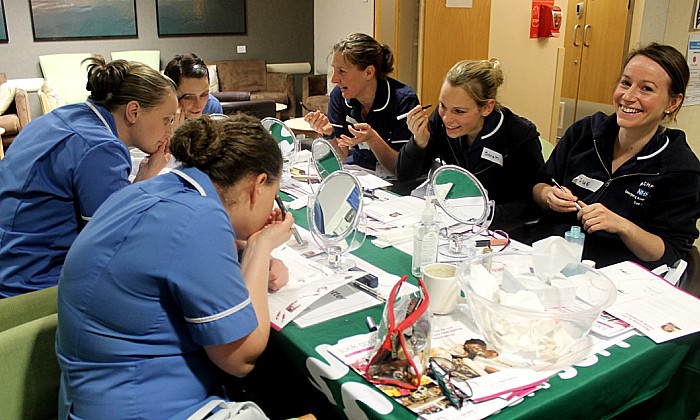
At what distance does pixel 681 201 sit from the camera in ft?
6.27

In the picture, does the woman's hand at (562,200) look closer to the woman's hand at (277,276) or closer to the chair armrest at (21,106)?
the woman's hand at (277,276)

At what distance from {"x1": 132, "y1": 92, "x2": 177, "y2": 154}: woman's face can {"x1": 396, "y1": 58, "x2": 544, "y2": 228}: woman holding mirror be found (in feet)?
3.52

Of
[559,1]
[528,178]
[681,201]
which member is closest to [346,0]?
[559,1]

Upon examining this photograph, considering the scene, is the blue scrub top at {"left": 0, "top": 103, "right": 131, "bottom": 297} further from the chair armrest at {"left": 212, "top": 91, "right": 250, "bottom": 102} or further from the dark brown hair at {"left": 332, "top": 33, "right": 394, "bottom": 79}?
the chair armrest at {"left": 212, "top": 91, "right": 250, "bottom": 102}

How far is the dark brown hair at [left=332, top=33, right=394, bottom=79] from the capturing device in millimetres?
2877

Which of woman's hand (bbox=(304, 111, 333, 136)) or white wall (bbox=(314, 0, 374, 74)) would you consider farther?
white wall (bbox=(314, 0, 374, 74))

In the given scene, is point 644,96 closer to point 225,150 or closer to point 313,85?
point 225,150

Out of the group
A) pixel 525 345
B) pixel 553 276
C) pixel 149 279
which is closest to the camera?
pixel 149 279

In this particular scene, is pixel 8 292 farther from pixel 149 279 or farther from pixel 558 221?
pixel 558 221

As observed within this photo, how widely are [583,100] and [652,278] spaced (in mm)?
5502

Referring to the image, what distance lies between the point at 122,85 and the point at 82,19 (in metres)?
6.50

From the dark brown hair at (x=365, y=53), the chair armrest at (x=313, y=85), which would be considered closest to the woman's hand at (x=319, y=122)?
the dark brown hair at (x=365, y=53)

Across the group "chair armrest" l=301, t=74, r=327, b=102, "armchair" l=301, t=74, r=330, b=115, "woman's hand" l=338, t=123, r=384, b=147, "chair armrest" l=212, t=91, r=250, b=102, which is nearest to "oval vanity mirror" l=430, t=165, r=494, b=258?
"woman's hand" l=338, t=123, r=384, b=147

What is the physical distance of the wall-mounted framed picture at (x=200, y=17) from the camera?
314 inches
